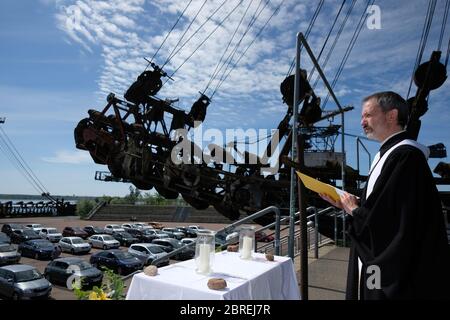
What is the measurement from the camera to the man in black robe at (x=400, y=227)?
1800mm

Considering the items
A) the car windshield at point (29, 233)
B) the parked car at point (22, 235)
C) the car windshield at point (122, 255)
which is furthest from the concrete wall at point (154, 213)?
the car windshield at point (122, 255)

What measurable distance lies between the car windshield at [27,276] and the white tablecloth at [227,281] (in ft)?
43.7

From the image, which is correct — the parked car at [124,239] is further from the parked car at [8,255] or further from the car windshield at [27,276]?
the car windshield at [27,276]

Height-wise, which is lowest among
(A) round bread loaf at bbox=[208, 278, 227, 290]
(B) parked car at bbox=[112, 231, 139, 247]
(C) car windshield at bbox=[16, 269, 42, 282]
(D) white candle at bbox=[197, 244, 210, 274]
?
(B) parked car at bbox=[112, 231, 139, 247]

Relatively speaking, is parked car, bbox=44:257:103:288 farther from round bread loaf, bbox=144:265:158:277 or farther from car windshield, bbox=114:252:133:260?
round bread loaf, bbox=144:265:158:277

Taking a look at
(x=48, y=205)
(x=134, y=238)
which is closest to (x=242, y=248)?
(x=134, y=238)

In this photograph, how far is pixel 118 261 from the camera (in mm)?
18672

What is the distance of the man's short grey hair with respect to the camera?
2.08 meters

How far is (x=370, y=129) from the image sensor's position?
2.19 meters

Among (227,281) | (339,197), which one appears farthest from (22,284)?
(339,197)

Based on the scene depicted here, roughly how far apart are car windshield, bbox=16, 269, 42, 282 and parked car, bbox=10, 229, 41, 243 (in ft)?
56.5

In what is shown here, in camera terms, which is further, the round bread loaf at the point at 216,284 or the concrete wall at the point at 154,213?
the concrete wall at the point at 154,213

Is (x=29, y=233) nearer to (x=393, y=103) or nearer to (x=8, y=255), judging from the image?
(x=8, y=255)

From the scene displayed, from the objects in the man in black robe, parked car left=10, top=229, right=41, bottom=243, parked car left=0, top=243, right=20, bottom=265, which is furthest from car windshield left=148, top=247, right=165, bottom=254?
the man in black robe
